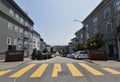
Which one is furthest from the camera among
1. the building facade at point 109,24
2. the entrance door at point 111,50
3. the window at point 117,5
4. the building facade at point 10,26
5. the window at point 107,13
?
the window at point 107,13

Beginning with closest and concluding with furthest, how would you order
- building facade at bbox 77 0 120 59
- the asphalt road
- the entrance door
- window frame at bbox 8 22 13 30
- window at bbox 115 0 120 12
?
1. the asphalt road
2. window at bbox 115 0 120 12
3. building facade at bbox 77 0 120 59
4. the entrance door
5. window frame at bbox 8 22 13 30

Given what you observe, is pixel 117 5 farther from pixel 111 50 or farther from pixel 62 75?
pixel 62 75

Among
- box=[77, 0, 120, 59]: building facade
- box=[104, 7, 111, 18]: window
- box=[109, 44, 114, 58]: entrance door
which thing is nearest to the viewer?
box=[77, 0, 120, 59]: building facade

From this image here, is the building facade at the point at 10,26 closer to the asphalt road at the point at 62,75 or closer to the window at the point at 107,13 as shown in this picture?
the asphalt road at the point at 62,75

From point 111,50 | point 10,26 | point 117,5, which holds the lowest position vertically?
point 111,50

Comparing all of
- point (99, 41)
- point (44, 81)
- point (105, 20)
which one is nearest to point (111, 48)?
point (99, 41)

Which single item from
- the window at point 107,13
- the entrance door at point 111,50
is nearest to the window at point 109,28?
the window at point 107,13

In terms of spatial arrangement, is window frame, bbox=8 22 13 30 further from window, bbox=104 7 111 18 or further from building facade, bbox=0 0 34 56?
window, bbox=104 7 111 18

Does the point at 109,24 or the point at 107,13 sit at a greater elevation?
the point at 107,13

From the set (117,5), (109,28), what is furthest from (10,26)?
(117,5)

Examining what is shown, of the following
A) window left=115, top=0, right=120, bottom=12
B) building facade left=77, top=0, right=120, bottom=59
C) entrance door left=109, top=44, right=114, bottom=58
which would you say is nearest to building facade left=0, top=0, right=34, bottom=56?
Result: building facade left=77, top=0, right=120, bottom=59

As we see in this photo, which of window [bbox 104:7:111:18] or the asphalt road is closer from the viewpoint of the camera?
the asphalt road

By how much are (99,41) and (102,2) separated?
28.4 ft

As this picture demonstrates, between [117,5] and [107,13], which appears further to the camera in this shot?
[107,13]
